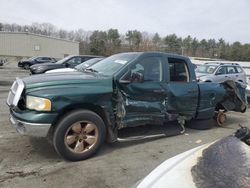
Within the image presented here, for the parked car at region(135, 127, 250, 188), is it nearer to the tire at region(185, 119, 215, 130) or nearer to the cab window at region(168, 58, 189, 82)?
the cab window at region(168, 58, 189, 82)

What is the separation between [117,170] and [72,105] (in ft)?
4.11

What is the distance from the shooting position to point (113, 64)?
18.7ft

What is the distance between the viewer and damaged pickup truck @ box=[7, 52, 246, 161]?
4.42 metres

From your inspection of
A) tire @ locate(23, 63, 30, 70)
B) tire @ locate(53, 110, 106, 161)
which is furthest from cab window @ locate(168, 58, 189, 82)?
tire @ locate(23, 63, 30, 70)

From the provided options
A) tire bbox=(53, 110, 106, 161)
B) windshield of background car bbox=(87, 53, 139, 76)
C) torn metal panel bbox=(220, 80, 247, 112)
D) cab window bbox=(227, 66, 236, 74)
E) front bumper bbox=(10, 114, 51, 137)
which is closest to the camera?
front bumper bbox=(10, 114, 51, 137)

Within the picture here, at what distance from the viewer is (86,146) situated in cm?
477

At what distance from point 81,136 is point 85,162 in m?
0.42

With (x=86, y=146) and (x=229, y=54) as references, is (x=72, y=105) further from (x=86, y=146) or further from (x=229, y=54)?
(x=229, y=54)

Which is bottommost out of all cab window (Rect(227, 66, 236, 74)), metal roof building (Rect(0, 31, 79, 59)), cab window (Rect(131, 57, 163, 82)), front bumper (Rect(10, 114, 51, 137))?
front bumper (Rect(10, 114, 51, 137))

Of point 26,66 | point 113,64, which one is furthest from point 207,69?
point 26,66

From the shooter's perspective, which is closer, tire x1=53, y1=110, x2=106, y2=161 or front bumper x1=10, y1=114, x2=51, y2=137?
front bumper x1=10, y1=114, x2=51, y2=137

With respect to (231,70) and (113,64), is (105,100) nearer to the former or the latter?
(113,64)

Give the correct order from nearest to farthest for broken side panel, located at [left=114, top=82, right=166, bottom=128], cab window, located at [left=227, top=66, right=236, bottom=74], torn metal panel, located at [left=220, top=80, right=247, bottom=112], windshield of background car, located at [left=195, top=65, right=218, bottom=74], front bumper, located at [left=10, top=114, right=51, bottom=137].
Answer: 1. front bumper, located at [left=10, top=114, right=51, bottom=137]
2. broken side panel, located at [left=114, top=82, right=166, bottom=128]
3. torn metal panel, located at [left=220, top=80, right=247, bottom=112]
4. windshield of background car, located at [left=195, top=65, right=218, bottom=74]
5. cab window, located at [left=227, top=66, right=236, bottom=74]

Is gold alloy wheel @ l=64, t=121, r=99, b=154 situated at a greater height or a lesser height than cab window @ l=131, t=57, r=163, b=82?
lesser
